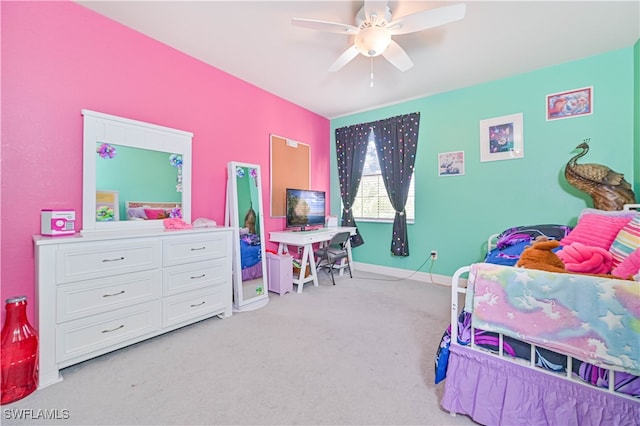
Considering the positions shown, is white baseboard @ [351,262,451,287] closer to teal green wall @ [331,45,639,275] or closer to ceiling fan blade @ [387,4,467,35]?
teal green wall @ [331,45,639,275]

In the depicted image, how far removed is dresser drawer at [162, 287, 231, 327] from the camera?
2.06m

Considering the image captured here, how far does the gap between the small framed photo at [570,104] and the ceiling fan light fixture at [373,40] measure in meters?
2.10

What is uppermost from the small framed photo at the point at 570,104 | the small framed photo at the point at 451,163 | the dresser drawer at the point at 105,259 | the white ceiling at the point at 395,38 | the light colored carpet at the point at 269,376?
the white ceiling at the point at 395,38

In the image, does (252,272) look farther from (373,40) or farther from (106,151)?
(373,40)

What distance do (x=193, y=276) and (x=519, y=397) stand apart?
2217 millimetres

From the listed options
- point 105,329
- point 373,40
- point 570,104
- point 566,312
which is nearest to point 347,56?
point 373,40

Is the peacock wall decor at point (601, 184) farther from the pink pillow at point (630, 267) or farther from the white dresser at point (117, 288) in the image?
the white dresser at point (117, 288)

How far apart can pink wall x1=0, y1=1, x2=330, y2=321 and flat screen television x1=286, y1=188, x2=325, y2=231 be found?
99cm

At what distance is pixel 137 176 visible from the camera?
2254mm

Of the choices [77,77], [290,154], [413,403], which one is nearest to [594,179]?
[413,403]

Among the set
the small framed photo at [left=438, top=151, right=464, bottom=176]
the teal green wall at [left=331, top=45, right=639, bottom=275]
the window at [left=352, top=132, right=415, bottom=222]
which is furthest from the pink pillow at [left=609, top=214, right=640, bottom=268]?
the window at [left=352, top=132, right=415, bottom=222]

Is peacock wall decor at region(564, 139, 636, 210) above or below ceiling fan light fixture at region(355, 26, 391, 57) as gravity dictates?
below

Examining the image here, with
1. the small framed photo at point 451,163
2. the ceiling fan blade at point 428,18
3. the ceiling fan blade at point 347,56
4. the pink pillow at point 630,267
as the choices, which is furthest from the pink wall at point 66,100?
the pink pillow at point 630,267

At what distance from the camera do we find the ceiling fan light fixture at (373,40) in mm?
1876
